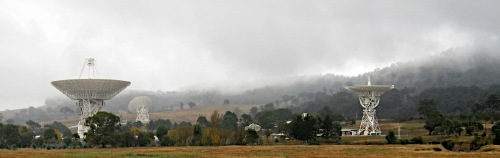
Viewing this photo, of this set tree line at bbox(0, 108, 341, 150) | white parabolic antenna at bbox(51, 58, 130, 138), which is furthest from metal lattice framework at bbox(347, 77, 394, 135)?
white parabolic antenna at bbox(51, 58, 130, 138)

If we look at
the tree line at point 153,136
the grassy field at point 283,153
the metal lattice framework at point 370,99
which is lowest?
the grassy field at point 283,153

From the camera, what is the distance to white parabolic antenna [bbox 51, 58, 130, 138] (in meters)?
115

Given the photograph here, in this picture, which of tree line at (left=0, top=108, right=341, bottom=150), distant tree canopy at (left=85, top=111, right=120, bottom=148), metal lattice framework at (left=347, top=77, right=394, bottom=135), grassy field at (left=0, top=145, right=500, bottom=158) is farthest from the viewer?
metal lattice framework at (left=347, top=77, right=394, bottom=135)

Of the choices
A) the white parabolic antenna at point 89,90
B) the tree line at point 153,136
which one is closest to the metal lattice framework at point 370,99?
the tree line at point 153,136

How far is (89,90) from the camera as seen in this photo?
117688mm

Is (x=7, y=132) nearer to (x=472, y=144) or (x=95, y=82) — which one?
(x=95, y=82)

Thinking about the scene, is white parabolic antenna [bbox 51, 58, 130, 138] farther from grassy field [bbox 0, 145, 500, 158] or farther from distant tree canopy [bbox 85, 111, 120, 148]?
grassy field [bbox 0, 145, 500, 158]

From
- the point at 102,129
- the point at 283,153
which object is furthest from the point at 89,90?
the point at 283,153

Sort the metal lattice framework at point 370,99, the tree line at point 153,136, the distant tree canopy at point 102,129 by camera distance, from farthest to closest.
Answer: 1. the metal lattice framework at point 370,99
2. the tree line at point 153,136
3. the distant tree canopy at point 102,129

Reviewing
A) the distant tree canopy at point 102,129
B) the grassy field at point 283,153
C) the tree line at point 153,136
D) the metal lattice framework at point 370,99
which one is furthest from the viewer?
the metal lattice framework at point 370,99

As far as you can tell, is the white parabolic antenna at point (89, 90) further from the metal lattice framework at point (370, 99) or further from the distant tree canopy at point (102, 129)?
the metal lattice framework at point (370, 99)

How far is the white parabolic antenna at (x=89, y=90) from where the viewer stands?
115m

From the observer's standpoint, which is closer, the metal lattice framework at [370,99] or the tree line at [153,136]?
the tree line at [153,136]

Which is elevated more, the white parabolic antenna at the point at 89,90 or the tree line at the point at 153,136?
the white parabolic antenna at the point at 89,90
